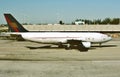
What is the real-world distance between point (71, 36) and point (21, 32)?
9.03 m

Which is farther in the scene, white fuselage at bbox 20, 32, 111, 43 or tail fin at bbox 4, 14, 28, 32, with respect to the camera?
tail fin at bbox 4, 14, 28, 32

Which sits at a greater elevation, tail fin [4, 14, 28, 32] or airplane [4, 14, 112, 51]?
tail fin [4, 14, 28, 32]

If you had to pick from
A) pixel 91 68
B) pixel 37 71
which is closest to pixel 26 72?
pixel 37 71

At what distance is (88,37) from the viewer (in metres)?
46.9

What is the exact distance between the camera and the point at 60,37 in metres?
46.5

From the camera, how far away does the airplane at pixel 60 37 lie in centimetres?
4593

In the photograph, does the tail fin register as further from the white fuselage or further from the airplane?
the white fuselage

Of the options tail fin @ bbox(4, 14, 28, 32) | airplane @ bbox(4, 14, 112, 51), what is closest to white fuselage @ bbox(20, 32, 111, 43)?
airplane @ bbox(4, 14, 112, 51)

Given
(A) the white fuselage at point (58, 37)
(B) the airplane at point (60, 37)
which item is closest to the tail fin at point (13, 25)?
(B) the airplane at point (60, 37)

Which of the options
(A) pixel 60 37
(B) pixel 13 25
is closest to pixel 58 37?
(A) pixel 60 37

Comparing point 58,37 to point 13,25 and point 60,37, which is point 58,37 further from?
point 13,25

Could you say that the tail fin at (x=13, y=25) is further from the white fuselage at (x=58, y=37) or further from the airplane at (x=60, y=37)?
the white fuselage at (x=58, y=37)

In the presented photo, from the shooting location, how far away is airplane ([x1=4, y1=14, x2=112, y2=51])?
4593cm

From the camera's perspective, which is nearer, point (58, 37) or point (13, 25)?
point (58, 37)
